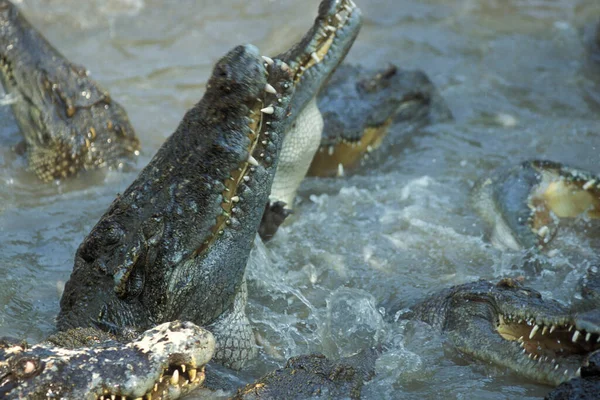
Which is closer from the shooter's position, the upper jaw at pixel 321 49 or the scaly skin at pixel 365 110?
the upper jaw at pixel 321 49

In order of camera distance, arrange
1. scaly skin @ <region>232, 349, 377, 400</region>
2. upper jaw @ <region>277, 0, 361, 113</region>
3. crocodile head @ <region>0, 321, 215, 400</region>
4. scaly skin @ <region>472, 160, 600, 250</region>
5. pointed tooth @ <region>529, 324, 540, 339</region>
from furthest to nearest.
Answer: scaly skin @ <region>472, 160, 600, 250</region>, upper jaw @ <region>277, 0, 361, 113</region>, pointed tooth @ <region>529, 324, 540, 339</region>, scaly skin @ <region>232, 349, 377, 400</region>, crocodile head @ <region>0, 321, 215, 400</region>

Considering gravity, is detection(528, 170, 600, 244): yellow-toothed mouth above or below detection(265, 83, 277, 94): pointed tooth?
below

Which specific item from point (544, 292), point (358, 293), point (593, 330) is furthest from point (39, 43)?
point (593, 330)

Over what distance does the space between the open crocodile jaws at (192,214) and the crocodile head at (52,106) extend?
2.27 meters

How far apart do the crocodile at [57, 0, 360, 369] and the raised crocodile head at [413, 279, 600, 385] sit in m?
1.26

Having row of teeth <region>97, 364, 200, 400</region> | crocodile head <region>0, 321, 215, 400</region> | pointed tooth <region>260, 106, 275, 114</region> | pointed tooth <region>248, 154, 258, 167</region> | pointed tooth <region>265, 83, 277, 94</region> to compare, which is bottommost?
row of teeth <region>97, 364, 200, 400</region>

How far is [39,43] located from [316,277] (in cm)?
303

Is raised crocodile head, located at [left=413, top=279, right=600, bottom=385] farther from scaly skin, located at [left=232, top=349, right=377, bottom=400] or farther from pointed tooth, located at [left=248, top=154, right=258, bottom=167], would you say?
pointed tooth, located at [left=248, top=154, right=258, bottom=167]

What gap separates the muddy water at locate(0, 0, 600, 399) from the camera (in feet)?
14.7

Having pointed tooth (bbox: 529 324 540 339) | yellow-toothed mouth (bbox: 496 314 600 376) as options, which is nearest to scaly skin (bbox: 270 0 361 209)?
yellow-toothed mouth (bbox: 496 314 600 376)

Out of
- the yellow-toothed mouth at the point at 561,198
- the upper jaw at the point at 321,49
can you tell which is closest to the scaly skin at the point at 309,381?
the upper jaw at the point at 321,49

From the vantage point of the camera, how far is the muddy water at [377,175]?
4.48 m

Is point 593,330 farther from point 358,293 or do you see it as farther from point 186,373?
point 186,373

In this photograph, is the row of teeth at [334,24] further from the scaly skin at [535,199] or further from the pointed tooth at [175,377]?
the pointed tooth at [175,377]
